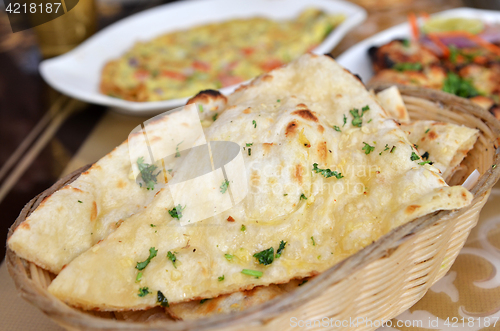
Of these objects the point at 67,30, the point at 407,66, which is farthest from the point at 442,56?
the point at 67,30

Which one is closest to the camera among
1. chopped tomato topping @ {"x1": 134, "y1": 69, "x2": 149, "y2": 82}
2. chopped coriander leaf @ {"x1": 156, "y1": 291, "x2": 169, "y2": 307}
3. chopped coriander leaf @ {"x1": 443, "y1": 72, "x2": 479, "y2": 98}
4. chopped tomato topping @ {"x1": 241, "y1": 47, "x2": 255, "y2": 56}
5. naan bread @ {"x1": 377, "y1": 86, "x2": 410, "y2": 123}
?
chopped coriander leaf @ {"x1": 156, "y1": 291, "x2": 169, "y2": 307}

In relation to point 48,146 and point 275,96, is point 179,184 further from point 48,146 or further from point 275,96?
point 48,146

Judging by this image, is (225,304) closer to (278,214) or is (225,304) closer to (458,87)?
(278,214)

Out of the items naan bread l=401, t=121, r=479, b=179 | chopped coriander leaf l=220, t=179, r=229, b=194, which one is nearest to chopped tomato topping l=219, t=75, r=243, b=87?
naan bread l=401, t=121, r=479, b=179

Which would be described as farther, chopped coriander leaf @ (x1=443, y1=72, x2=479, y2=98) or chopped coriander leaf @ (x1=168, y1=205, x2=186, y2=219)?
chopped coriander leaf @ (x1=443, y1=72, x2=479, y2=98)

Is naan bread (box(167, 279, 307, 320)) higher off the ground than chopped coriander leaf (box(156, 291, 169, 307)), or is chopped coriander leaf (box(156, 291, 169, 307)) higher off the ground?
chopped coriander leaf (box(156, 291, 169, 307))

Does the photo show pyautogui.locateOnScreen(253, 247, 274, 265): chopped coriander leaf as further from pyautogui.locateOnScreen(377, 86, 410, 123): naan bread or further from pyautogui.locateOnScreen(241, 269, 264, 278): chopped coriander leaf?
pyautogui.locateOnScreen(377, 86, 410, 123): naan bread

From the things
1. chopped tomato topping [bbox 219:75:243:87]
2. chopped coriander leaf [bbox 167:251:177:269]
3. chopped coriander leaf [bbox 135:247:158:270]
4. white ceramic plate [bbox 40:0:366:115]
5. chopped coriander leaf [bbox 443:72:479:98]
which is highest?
chopped coriander leaf [bbox 167:251:177:269]
